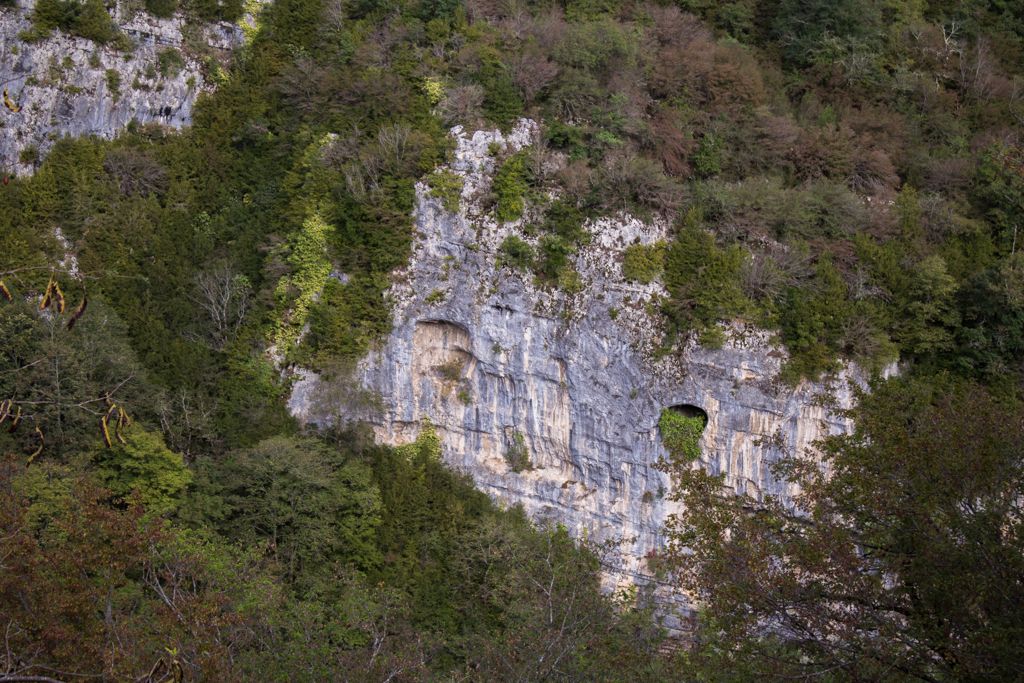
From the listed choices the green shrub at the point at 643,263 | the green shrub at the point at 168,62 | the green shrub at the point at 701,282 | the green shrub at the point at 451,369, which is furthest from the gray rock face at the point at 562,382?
the green shrub at the point at 168,62

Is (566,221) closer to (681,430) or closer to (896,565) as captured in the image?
(681,430)

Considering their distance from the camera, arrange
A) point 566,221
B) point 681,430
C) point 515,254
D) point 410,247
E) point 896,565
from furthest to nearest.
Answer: point 410,247
point 515,254
point 566,221
point 681,430
point 896,565

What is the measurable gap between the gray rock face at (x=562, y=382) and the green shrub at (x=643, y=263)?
0.79 feet

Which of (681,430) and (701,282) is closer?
(701,282)

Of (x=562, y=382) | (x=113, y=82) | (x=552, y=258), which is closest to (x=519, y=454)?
(x=562, y=382)

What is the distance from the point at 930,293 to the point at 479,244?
1166 centimetres

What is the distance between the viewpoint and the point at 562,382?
2347 cm

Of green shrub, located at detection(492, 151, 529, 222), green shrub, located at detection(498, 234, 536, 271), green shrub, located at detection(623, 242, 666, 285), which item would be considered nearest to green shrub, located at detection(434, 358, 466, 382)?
green shrub, located at detection(498, 234, 536, 271)

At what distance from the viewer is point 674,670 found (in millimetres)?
11266

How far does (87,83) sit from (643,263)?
19.0 metres

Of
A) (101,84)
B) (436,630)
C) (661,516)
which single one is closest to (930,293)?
(661,516)

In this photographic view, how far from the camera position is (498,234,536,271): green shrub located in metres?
23.2

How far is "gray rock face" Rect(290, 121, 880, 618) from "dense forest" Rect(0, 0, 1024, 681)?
57 cm

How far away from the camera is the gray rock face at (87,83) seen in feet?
91.6
